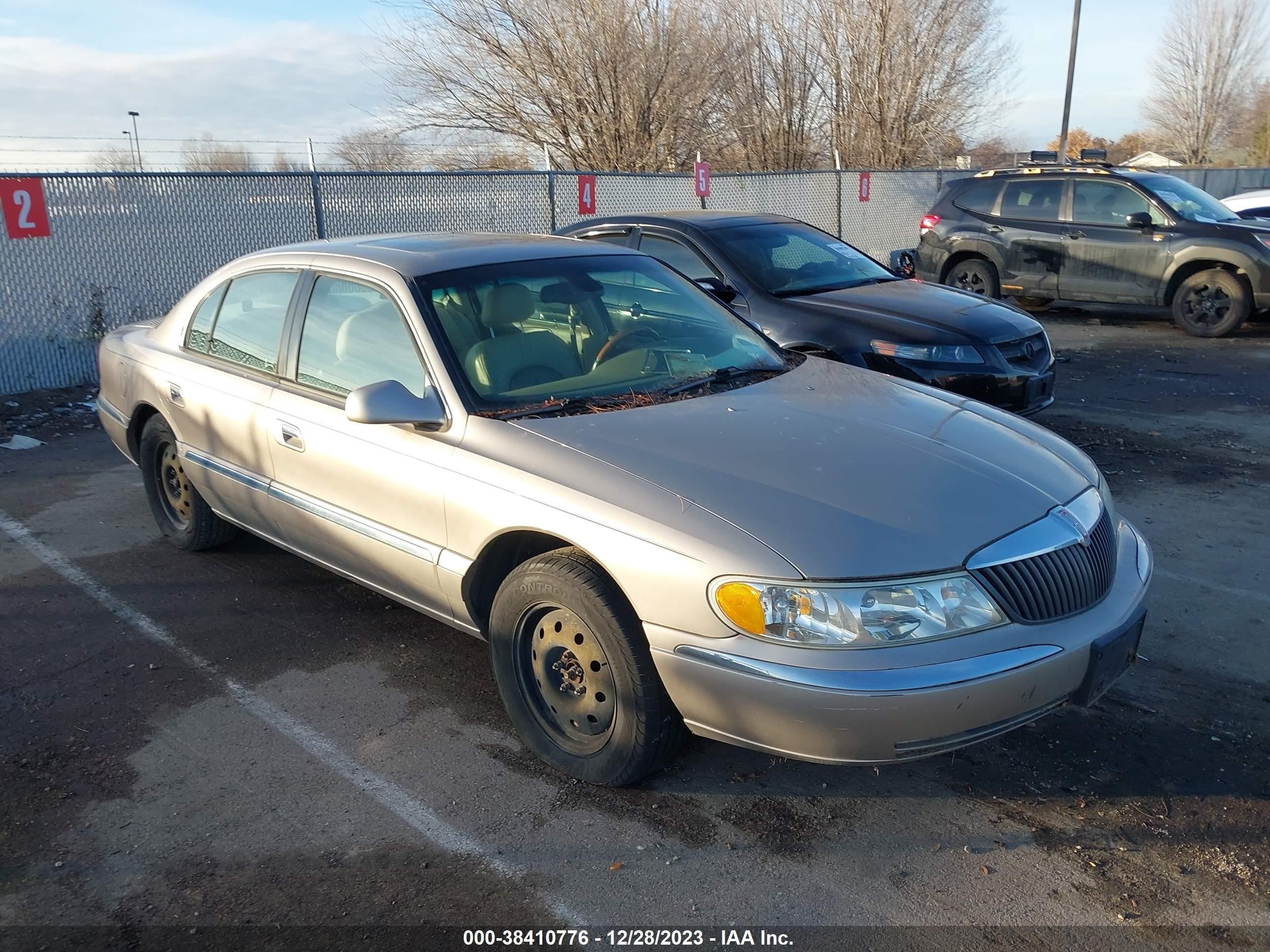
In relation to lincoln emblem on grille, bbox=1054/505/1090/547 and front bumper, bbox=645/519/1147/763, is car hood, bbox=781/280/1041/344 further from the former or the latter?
front bumper, bbox=645/519/1147/763

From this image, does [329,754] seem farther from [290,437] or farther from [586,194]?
[586,194]

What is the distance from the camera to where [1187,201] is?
12.3 meters

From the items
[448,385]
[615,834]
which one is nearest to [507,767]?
[615,834]

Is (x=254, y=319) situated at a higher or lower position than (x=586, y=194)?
lower

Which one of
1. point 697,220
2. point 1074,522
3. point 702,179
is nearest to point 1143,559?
point 1074,522

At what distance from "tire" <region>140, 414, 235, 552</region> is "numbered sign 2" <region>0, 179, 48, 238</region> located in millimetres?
4716

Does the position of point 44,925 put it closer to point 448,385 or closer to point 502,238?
point 448,385

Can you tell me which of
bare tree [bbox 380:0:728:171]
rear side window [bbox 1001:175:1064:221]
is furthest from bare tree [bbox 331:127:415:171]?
rear side window [bbox 1001:175:1064:221]

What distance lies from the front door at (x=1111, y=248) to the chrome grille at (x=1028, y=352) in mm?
5756

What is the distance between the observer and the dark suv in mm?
11875

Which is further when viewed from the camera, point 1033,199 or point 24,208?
point 1033,199

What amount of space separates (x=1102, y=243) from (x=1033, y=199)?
1.01m

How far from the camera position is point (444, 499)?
3715 mm

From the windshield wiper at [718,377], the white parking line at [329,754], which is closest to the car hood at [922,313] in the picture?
the windshield wiper at [718,377]
